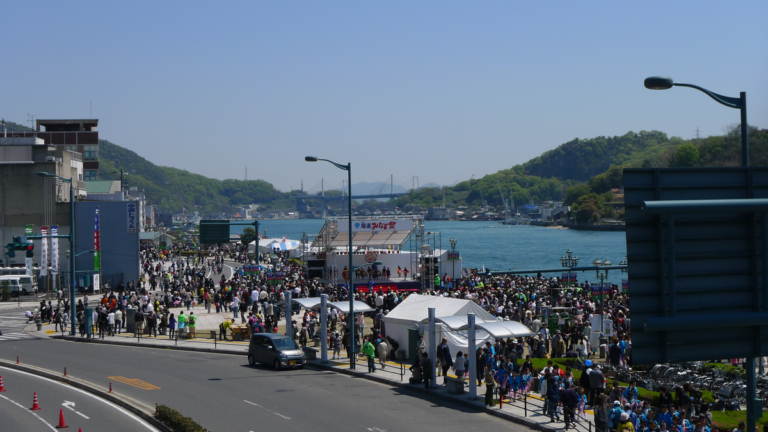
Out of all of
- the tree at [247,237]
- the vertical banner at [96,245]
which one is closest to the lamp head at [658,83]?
the vertical banner at [96,245]

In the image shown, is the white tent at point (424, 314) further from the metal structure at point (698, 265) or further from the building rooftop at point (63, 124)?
the building rooftop at point (63, 124)

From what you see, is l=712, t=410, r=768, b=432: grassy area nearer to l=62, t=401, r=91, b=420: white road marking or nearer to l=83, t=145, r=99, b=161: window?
l=62, t=401, r=91, b=420: white road marking

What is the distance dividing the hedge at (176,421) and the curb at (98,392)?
0.38 ft

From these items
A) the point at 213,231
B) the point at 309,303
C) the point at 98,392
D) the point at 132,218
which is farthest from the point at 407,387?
the point at 132,218

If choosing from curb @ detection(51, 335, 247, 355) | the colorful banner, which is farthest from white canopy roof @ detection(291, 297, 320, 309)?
the colorful banner

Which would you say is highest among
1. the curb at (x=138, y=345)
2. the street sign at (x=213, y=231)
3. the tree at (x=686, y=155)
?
the tree at (x=686, y=155)

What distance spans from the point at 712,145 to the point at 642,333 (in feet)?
527

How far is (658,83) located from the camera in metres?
9.10

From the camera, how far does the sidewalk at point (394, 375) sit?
1670 centimetres

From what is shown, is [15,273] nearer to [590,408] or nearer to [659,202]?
[590,408]

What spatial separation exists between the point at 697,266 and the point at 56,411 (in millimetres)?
16505

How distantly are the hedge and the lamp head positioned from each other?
1112cm

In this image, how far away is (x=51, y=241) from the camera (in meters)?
51.8

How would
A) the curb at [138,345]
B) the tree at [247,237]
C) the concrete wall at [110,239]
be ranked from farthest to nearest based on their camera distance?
the tree at [247,237] → the concrete wall at [110,239] → the curb at [138,345]
